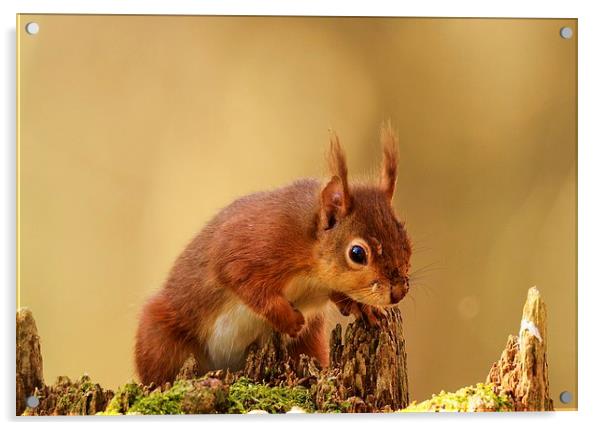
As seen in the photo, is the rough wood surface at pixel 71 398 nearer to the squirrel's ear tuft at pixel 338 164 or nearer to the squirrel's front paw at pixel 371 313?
the squirrel's front paw at pixel 371 313

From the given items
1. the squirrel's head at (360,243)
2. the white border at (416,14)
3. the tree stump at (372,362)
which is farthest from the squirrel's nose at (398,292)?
the white border at (416,14)

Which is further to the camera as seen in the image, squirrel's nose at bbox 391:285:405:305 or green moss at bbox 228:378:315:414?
green moss at bbox 228:378:315:414

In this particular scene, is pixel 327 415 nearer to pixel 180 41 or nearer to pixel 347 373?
pixel 347 373

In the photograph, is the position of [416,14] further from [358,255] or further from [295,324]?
[295,324]

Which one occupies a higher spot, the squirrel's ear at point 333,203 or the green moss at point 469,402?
the squirrel's ear at point 333,203

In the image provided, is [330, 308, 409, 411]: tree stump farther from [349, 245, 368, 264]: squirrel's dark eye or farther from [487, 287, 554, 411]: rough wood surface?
[487, 287, 554, 411]: rough wood surface

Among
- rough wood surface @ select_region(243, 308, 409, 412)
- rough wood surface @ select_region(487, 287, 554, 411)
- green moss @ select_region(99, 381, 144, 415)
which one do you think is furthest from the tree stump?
green moss @ select_region(99, 381, 144, 415)

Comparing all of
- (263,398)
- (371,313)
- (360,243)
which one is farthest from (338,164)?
(263,398)
